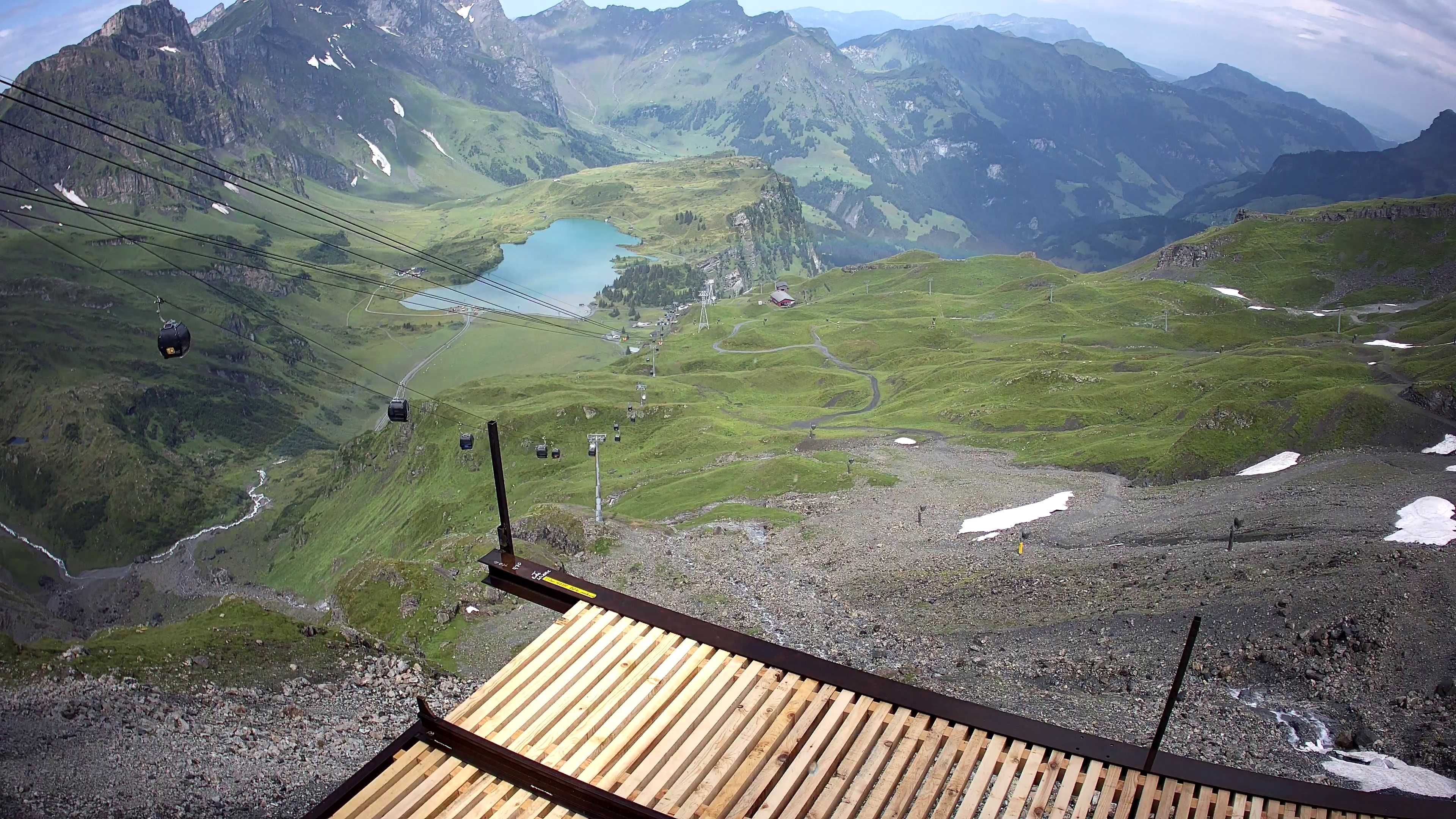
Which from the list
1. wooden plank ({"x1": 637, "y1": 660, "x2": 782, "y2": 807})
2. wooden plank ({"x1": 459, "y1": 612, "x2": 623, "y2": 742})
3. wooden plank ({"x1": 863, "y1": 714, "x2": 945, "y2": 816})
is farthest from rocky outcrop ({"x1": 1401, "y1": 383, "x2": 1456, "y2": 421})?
wooden plank ({"x1": 459, "y1": 612, "x2": 623, "y2": 742})

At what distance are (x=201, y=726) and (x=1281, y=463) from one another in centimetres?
7642

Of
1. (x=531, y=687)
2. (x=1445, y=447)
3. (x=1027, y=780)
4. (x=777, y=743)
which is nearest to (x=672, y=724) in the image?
(x=777, y=743)

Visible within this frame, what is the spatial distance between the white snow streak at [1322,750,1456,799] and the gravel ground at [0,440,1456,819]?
499mm

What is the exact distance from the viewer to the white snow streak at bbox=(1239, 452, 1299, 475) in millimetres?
72750

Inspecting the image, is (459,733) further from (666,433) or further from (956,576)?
(666,433)

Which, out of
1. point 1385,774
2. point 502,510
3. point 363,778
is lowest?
point 1385,774

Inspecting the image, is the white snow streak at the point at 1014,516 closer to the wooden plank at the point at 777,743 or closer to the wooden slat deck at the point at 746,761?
the wooden slat deck at the point at 746,761

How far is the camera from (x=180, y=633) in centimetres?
5084

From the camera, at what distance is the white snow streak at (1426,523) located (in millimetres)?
50312

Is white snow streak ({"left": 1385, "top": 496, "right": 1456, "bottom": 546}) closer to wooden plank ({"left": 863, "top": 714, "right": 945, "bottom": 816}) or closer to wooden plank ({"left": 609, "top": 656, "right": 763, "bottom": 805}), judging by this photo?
wooden plank ({"left": 863, "top": 714, "right": 945, "bottom": 816})

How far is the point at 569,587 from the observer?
74.3 feet

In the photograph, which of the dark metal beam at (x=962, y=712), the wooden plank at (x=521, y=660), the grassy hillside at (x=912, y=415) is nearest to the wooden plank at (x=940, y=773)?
the dark metal beam at (x=962, y=712)

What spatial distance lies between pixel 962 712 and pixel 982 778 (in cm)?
179

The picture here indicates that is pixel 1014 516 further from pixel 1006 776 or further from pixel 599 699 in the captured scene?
pixel 599 699
